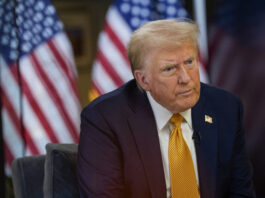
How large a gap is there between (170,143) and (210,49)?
2.35m

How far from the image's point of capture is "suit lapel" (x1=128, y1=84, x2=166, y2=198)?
167 centimetres

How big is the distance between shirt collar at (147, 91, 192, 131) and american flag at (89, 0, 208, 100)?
1.64 meters

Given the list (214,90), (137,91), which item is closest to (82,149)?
(137,91)

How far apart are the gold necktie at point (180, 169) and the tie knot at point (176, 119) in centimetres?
4

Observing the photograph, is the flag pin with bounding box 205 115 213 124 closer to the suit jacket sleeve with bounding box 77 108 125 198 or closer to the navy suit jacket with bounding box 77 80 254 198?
the navy suit jacket with bounding box 77 80 254 198

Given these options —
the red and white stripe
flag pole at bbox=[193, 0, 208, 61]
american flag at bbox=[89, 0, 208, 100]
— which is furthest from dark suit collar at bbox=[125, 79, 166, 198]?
flag pole at bbox=[193, 0, 208, 61]

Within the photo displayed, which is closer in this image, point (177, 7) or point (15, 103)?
point (15, 103)

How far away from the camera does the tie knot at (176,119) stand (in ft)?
5.71

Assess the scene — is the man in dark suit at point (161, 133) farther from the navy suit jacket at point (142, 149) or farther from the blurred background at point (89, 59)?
the blurred background at point (89, 59)

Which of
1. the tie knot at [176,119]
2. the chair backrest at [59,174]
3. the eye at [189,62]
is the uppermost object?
the eye at [189,62]

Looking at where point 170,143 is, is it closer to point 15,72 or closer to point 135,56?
point 135,56

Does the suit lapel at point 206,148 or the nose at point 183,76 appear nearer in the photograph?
the nose at point 183,76

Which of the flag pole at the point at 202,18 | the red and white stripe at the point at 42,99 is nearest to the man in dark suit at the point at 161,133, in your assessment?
the red and white stripe at the point at 42,99

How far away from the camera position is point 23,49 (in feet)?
10.1
